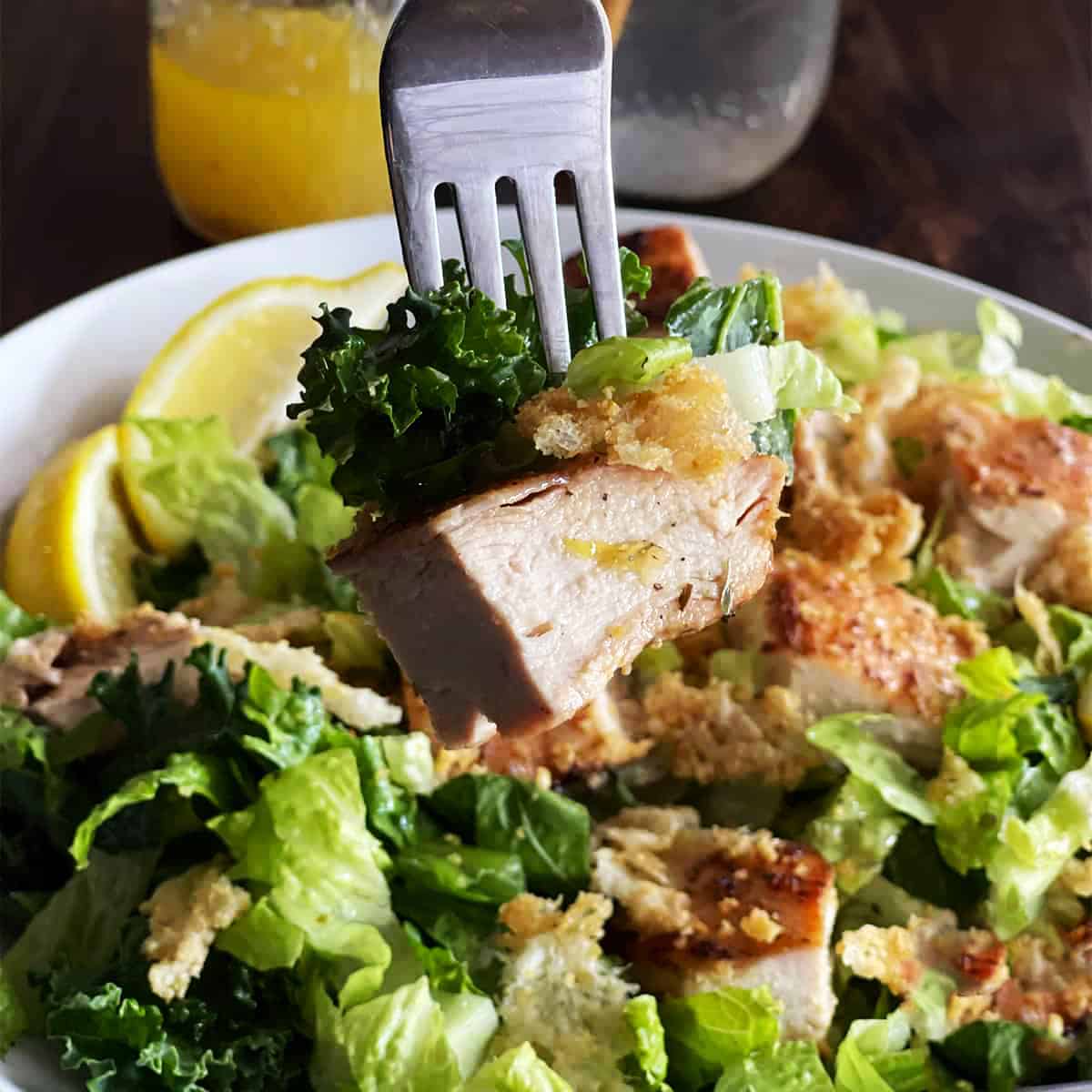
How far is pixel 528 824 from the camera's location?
221 cm

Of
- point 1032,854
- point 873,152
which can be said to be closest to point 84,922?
point 1032,854

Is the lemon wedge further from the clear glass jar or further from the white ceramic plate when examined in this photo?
the clear glass jar

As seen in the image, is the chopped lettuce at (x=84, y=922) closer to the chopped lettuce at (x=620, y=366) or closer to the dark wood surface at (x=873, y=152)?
the chopped lettuce at (x=620, y=366)

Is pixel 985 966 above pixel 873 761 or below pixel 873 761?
below

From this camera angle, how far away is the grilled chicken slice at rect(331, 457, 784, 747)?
4.93 feet

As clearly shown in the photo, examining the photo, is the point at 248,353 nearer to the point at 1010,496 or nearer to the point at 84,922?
the point at 84,922

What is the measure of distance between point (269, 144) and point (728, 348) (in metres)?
2.19

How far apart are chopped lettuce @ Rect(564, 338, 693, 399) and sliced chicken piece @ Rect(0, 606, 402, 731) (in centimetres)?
90

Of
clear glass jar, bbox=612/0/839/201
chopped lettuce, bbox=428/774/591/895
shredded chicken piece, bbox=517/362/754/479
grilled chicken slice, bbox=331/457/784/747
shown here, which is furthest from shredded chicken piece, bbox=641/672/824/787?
clear glass jar, bbox=612/0/839/201

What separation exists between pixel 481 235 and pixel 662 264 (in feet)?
4.39

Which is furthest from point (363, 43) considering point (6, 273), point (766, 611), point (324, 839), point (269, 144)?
point (324, 839)

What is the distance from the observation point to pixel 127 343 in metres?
2.95

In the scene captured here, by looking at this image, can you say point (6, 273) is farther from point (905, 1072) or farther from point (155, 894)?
point (905, 1072)

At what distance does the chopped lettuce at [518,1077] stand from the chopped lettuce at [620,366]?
97 cm
